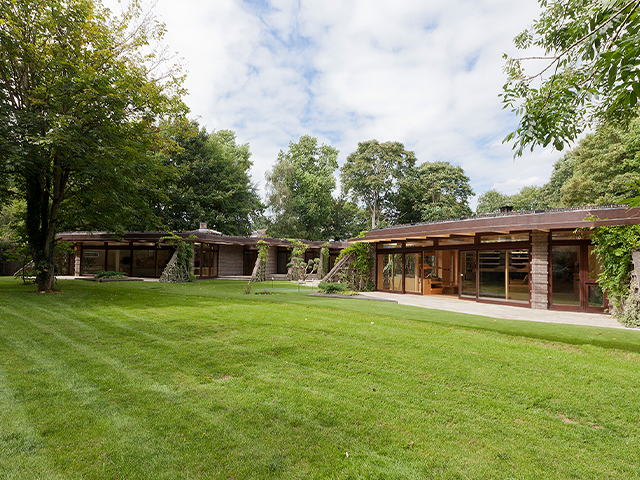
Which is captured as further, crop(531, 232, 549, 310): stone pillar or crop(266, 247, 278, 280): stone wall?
crop(266, 247, 278, 280): stone wall

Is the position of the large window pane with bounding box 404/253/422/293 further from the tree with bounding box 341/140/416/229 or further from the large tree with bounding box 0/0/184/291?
the tree with bounding box 341/140/416/229

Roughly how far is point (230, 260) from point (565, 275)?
65.7ft

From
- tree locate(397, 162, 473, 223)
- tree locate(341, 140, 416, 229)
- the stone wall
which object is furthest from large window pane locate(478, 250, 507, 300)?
tree locate(341, 140, 416, 229)

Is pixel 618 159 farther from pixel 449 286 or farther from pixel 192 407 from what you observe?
pixel 192 407

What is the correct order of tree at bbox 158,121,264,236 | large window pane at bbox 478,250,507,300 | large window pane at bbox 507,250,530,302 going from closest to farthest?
1. large window pane at bbox 507,250,530,302
2. large window pane at bbox 478,250,507,300
3. tree at bbox 158,121,264,236

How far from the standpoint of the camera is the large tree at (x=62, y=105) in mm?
8836

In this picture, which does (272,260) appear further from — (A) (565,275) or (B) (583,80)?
(B) (583,80)

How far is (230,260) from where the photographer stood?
24.0 m

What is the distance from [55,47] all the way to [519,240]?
15.6 meters

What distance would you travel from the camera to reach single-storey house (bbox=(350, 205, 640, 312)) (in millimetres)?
9430

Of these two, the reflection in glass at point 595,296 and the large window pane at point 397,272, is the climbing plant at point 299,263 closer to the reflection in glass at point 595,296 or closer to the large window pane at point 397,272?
the large window pane at point 397,272

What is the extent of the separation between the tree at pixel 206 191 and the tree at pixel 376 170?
11033mm

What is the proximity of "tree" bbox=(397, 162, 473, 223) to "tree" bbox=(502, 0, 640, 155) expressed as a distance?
84.6 feet

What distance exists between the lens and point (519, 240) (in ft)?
35.4
